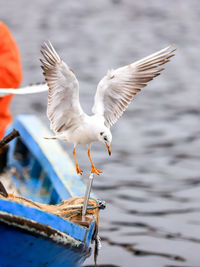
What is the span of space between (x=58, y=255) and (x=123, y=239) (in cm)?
251

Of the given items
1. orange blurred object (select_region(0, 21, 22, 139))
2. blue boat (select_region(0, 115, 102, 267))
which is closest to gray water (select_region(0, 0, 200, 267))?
orange blurred object (select_region(0, 21, 22, 139))

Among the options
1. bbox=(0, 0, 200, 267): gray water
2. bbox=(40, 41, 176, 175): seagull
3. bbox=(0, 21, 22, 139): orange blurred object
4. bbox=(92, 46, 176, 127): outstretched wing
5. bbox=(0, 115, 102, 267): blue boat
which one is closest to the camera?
bbox=(0, 115, 102, 267): blue boat

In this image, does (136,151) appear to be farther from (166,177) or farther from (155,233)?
(155,233)

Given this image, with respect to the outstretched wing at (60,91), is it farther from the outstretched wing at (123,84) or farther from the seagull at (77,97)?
the outstretched wing at (123,84)

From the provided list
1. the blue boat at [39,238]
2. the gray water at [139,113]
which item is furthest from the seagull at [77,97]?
the gray water at [139,113]

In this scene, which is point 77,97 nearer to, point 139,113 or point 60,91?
point 60,91

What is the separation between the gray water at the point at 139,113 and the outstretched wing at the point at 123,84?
5.77ft

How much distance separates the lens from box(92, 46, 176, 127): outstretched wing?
15.3 ft

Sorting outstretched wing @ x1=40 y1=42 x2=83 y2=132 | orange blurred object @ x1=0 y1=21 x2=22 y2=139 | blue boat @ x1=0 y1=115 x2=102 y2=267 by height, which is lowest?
Result: blue boat @ x1=0 y1=115 x2=102 y2=267

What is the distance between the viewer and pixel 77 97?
431 centimetres

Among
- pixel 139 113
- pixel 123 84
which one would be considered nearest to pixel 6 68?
pixel 123 84

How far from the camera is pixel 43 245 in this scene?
13.3 feet

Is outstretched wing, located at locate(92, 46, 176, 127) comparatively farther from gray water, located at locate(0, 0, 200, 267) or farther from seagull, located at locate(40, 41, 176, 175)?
gray water, located at locate(0, 0, 200, 267)

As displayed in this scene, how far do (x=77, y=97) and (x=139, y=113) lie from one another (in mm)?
7539
